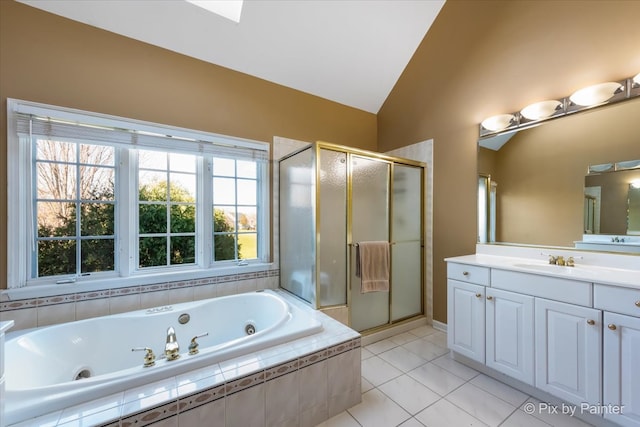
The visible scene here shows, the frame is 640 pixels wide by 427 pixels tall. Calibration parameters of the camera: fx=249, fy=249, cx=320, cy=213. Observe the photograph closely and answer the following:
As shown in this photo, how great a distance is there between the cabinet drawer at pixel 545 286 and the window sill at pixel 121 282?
1890 millimetres

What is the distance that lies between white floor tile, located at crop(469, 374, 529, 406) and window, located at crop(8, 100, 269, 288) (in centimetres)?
200

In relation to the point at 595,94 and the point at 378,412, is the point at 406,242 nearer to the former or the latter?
the point at 378,412

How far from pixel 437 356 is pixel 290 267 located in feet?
4.81

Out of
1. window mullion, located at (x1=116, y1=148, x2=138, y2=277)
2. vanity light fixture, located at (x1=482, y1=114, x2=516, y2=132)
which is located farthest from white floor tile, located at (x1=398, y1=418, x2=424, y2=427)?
vanity light fixture, located at (x1=482, y1=114, x2=516, y2=132)

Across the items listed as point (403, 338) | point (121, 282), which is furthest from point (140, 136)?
point (403, 338)

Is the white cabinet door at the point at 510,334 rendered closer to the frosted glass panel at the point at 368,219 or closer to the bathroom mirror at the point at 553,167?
the bathroom mirror at the point at 553,167

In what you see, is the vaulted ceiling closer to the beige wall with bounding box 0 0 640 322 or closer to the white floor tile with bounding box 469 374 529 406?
the beige wall with bounding box 0 0 640 322

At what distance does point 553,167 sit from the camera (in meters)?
1.88

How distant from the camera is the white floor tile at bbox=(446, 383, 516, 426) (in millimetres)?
1440

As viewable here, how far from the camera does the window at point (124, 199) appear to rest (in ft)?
5.39

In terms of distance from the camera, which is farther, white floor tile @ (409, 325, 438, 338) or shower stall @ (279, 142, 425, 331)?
white floor tile @ (409, 325, 438, 338)

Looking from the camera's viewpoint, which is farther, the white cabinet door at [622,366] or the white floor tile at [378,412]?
the white floor tile at [378,412]

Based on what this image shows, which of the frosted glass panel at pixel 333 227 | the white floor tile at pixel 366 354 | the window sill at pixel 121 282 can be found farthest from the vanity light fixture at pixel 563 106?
the window sill at pixel 121 282

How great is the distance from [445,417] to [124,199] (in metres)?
2.65
